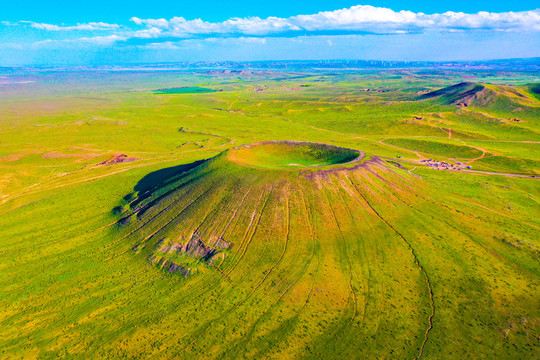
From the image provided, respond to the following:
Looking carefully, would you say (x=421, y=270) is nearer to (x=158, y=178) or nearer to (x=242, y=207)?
(x=242, y=207)

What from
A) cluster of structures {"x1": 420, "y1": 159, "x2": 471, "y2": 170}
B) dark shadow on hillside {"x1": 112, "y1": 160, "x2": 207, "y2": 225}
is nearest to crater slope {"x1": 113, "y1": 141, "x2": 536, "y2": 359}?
dark shadow on hillside {"x1": 112, "y1": 160, "x2": 207, "y2": 225}

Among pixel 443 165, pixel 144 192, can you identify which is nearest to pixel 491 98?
pixel 443 165

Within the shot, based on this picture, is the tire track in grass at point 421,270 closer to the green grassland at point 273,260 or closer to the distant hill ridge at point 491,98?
the green grassland at point 273,260

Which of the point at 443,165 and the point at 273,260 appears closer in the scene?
the point at 273,260

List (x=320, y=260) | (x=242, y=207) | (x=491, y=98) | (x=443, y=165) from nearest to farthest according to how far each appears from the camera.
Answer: (x=320, y=260) → (x=242, y=207) → (x=443, y=165) → (x=491, y=98)

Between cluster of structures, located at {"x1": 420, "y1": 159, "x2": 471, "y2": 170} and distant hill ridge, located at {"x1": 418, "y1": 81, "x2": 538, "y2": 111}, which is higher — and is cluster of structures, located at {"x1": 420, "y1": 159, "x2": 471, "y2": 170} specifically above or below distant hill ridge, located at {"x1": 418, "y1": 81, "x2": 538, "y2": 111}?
below

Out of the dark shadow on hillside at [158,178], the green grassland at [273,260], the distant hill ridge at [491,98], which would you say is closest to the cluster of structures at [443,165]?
the green grassland at [273,260]

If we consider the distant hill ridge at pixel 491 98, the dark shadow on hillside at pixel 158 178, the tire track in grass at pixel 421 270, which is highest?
the distant hill ridge at pixel 491 98

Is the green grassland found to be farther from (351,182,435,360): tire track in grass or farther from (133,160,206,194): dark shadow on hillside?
(133,160,206,194): dark shadow on hillside

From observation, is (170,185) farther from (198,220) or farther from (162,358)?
(162,358)
